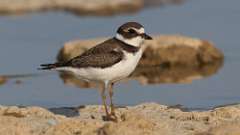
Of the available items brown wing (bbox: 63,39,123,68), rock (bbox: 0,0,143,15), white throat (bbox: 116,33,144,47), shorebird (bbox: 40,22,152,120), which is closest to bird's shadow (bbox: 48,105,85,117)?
shorebird (bbox: 40,22,152,120)

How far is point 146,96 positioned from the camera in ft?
47.6

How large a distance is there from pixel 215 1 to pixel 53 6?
455 cm

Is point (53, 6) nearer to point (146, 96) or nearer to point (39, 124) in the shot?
point (146, 96)

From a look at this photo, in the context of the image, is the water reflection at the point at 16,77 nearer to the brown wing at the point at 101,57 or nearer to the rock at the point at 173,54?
the rock at the point at 173,54

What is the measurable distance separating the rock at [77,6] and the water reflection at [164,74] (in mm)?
6656

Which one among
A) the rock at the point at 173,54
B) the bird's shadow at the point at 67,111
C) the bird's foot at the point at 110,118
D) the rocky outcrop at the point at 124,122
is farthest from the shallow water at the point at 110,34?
the bird's foot at the point at 110,118

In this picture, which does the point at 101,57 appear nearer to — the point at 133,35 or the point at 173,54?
the point at 133,35

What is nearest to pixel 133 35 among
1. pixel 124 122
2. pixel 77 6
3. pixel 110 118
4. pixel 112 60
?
pixel 112 60

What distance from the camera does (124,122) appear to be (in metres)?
10.0

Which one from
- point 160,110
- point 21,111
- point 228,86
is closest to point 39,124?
point 21,111

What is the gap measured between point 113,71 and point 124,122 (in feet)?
3.32

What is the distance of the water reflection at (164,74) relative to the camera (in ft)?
52.2

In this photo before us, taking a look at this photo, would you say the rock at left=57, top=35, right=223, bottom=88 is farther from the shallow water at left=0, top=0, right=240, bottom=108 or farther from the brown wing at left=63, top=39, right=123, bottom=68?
the brown wing at left=63, top=39, right=123, bottom=68

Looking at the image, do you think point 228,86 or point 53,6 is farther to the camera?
point 53,6
